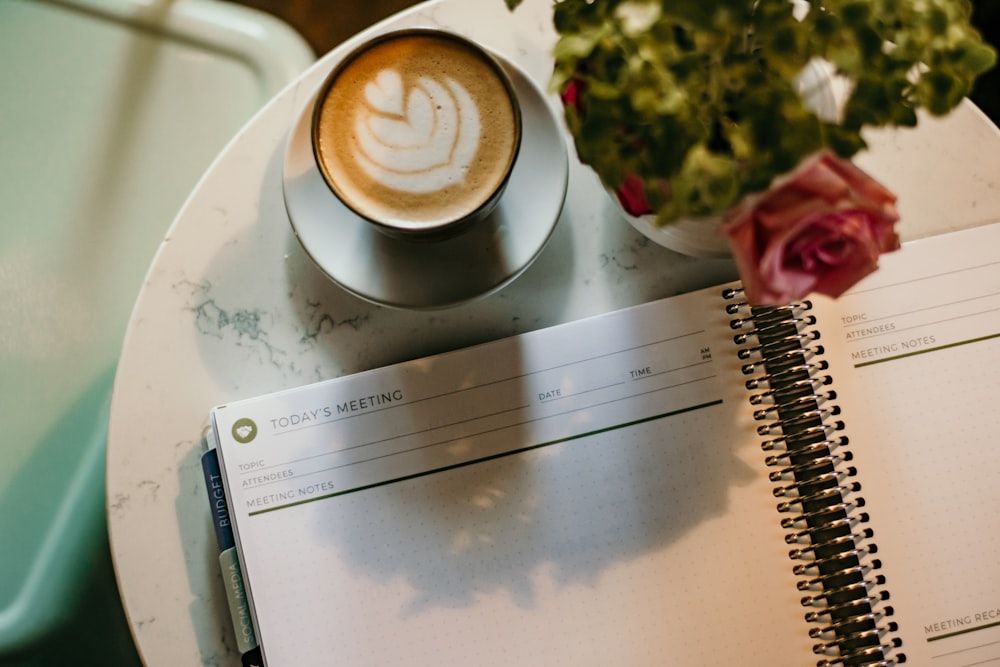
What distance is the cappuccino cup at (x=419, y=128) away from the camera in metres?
0.60

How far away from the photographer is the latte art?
1.98 ft

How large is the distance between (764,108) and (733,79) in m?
0.04

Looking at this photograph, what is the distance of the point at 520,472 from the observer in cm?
66

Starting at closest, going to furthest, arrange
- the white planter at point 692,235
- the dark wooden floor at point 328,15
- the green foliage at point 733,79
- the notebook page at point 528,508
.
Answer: the green foliage at point 733,79 < the white planter at point 692,235 < the notebook page at point 528,508 < the dark wooden floor at point 328,15

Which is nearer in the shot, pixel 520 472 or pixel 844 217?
pixel 844 217

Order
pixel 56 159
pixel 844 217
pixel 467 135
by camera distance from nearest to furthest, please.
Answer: pixel 844 217, pixel 467 135, pixel 56 159

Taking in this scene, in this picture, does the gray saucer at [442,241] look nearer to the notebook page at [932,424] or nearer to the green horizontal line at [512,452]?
the green horizontal line at [512,452]

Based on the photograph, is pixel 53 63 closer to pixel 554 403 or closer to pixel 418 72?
pixel 418 72

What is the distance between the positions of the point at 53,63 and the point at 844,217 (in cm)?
84

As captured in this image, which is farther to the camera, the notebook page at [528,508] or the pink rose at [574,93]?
the notebook page at [528,508]

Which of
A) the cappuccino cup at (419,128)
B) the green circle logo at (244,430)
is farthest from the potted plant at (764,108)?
the green circle logo at (244,430)

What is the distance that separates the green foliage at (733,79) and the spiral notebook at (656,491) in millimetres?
244

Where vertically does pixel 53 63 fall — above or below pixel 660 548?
above

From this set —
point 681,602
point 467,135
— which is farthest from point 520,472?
point 467,135
